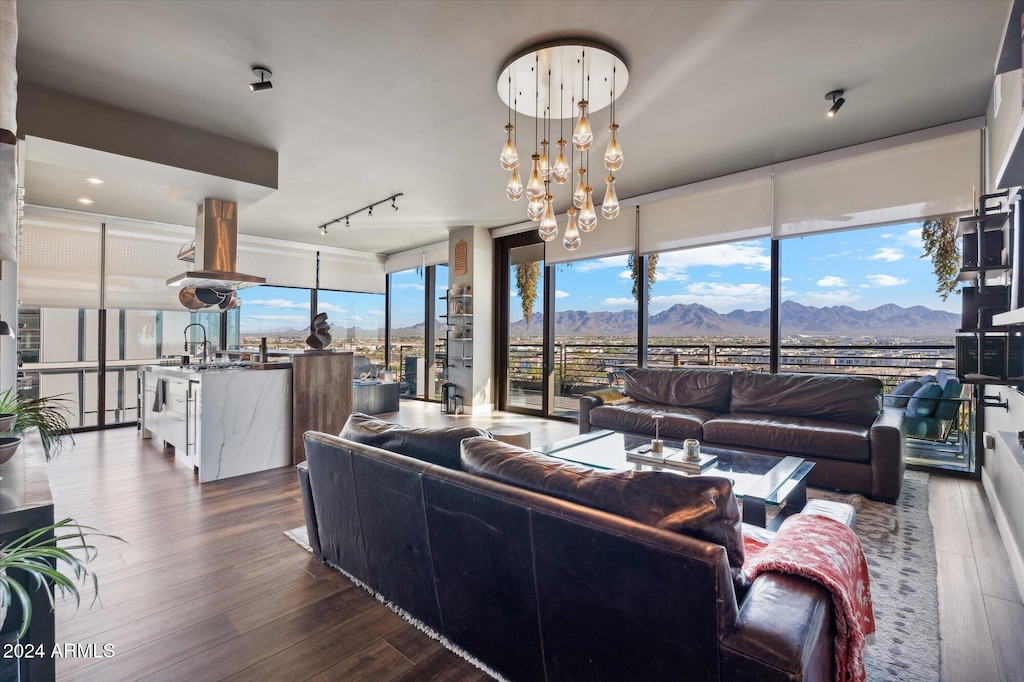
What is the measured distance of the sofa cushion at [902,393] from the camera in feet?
14.0

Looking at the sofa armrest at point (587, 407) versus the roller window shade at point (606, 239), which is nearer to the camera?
the sofa armrest at point (587, 407)

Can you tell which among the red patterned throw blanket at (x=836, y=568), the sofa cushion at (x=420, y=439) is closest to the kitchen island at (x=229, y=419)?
the sofa cushion at (x=420, y=439)

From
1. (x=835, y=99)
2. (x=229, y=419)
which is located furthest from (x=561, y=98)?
(x=229, y=419)

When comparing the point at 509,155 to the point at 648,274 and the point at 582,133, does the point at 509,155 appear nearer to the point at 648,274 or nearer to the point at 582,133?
the point at 582,133

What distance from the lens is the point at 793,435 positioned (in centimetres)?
360

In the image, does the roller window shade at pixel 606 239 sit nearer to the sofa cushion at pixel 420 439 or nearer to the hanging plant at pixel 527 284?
the hanging plant at pixel 527 284

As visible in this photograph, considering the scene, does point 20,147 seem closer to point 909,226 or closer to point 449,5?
point 449,5

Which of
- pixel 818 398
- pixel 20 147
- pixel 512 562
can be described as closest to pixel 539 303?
pixel 818 398

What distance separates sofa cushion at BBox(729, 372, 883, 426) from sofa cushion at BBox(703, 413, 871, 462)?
0.11 m

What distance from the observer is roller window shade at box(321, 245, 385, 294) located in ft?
28.2

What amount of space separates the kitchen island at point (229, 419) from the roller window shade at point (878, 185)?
15.9ft

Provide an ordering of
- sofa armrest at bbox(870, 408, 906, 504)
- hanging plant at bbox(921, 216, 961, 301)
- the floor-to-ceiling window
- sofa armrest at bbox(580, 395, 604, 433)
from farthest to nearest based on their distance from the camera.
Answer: the floor-to-ceiling window
sofa armrest at bbox(580, 395, 604, 433)
hanging plant at bbox(921, 216, 961, 301)
sofa armrest at bbox(870, 408, 906, 504)

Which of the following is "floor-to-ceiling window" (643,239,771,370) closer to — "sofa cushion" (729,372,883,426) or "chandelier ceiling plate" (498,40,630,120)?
"sofa cushion" (729,372,883,426)

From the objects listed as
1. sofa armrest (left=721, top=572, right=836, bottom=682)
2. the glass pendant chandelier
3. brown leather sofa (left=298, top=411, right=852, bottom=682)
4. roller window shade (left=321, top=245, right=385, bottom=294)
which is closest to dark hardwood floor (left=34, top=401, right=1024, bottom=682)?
brown leather sofa (left=298, top=411, right=852, bottom=682)
